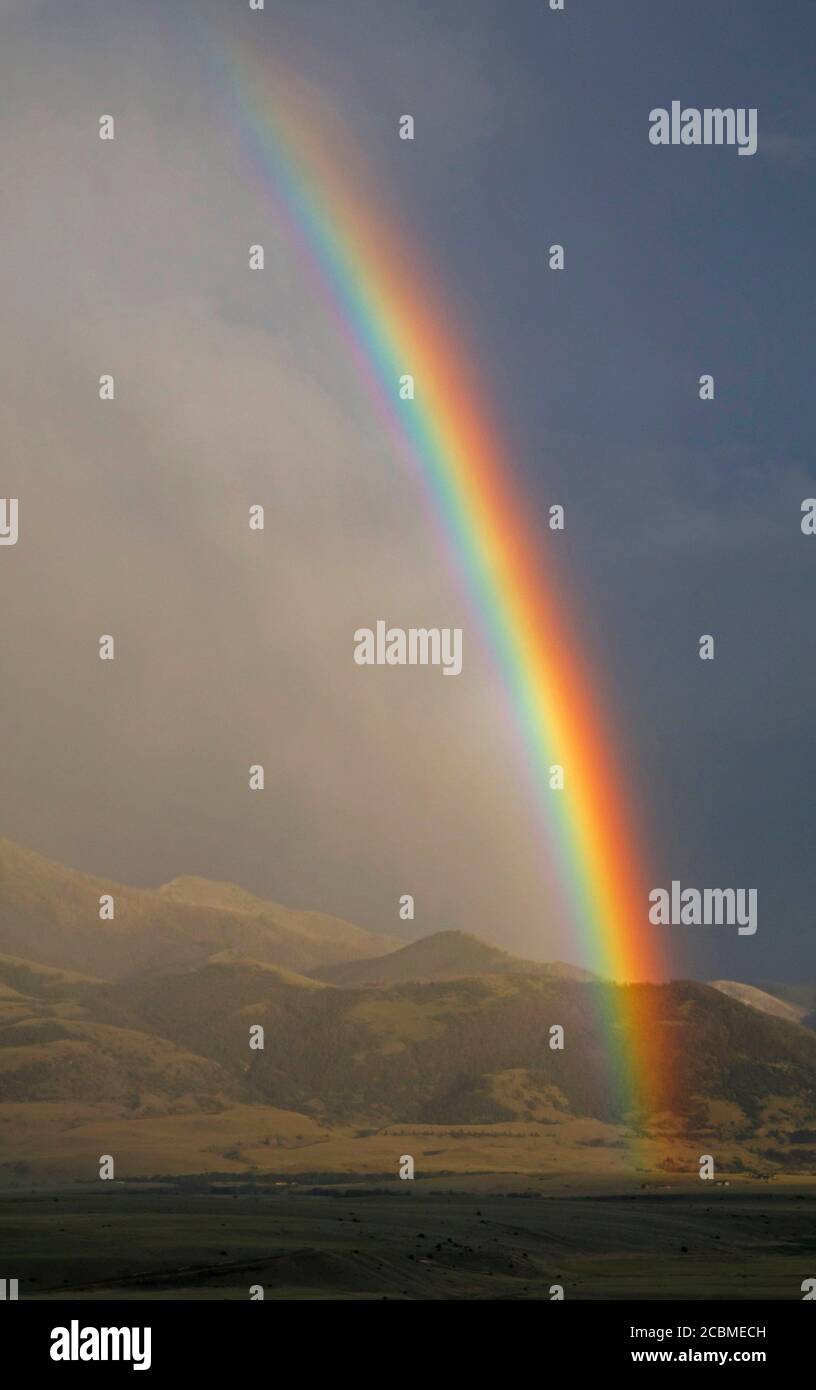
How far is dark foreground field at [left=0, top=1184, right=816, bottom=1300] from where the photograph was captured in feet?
189

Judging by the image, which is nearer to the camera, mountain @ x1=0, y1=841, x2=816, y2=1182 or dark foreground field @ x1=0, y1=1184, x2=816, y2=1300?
dark foreground field @ x1=0, y1=1184, x2=816, y2=1300

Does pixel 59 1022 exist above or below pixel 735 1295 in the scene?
above

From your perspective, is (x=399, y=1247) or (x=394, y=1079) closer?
(x=399, y=1247)

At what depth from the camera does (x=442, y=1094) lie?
17112 cm

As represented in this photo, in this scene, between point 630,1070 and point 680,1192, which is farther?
point 630,1070

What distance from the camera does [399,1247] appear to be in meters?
66.3

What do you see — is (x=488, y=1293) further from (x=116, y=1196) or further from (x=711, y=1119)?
(x=711, y=1119)

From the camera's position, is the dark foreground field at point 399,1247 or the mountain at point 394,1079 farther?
the mountain at point 394,1079

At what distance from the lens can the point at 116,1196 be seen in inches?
4023

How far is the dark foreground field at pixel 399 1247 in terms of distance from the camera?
189 feet
